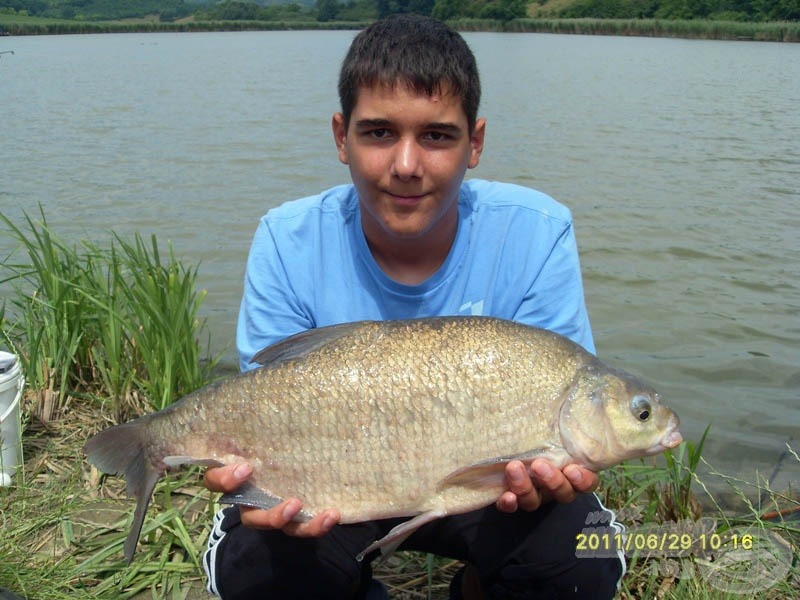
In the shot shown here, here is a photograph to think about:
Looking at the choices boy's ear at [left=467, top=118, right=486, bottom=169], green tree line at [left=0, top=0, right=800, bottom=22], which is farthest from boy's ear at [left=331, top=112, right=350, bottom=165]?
green tree line at [left=0, top=0, right=800, bottom=22]

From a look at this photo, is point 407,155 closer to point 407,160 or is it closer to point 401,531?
point 407,160

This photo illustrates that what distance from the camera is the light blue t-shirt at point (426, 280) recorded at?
8.09 ft

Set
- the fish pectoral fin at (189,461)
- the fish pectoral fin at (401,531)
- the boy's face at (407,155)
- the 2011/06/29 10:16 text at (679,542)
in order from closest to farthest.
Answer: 1. the fish pectoral fin at (401,531)
2. the fish pectoral fin at (189,461)
3. the boy's face at (407,155)
4. the 2011/06/29 10:16 text at (679,542)

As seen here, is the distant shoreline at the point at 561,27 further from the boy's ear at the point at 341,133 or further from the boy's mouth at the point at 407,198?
the boy's mouth at the point at 407,198

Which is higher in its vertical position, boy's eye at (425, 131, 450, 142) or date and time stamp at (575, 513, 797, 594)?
boy's eye at (425, 131, 450, 142)

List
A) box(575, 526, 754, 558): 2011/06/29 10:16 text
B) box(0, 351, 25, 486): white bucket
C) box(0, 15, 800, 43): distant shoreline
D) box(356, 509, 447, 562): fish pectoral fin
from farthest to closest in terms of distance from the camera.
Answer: box(0, 15, 800, 43): distant shoreline → box(0, 351, 25, 486): white bucket → box(575, 526, 754, 558): 2011/06/29 10:16 text → box(356, 509, 447, 562): fish pectoral fin

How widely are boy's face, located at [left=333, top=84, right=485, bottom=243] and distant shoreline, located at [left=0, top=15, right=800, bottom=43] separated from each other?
35.3 m

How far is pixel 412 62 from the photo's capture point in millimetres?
2338

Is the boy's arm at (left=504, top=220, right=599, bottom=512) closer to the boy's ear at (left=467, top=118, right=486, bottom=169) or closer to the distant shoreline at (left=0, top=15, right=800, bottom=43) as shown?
the boy's ear at (left=467, top=118, right=486, bottom=169)

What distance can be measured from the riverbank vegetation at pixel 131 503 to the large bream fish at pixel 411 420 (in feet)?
1.43

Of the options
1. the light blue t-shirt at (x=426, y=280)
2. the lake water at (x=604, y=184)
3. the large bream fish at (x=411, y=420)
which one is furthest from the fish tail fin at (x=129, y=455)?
the lake water at (x=604, y=184)

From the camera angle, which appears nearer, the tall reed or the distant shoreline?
the tall reed

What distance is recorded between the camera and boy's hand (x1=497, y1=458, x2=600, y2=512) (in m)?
1.93

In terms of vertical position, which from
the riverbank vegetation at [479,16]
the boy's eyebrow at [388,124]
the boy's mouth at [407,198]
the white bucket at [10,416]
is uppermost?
the riverbank vegetation at [479,16]
